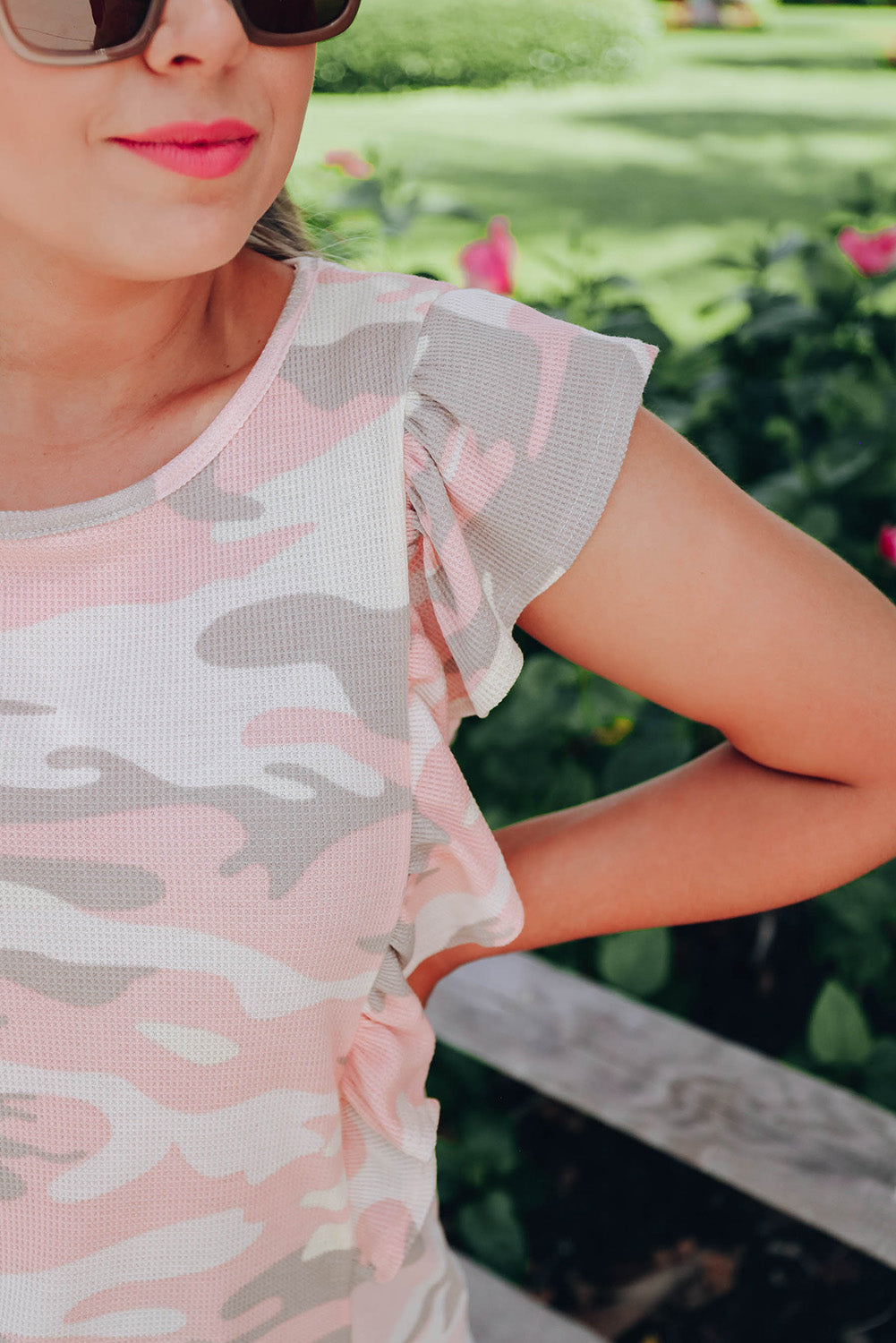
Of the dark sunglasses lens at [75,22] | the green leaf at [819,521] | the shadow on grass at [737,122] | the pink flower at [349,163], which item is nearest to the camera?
the dark sunglasses lens at [75,22]

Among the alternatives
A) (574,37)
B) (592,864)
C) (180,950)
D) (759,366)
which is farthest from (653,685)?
(574,37)

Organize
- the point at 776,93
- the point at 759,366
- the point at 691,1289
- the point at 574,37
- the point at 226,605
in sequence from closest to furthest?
1. the point at 226,605
2. the point at 691,1289
3. the point at 759,366
4. the point at 776,93
5. the point at 574,37

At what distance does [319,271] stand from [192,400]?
0.15 metres

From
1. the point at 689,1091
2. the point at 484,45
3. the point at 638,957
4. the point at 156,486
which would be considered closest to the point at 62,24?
the point at 156,486

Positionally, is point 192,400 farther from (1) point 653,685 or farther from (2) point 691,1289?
(2) point 691,1289

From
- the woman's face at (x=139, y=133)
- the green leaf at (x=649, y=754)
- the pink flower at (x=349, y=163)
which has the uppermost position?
the woman's face at (x=139, y=133)

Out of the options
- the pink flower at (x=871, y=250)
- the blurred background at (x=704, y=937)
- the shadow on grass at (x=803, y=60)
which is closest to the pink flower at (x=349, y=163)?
the blurred background at (x=704, y=937)

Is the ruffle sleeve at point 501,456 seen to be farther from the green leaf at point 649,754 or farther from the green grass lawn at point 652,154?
the green grass lawn at point 652,154

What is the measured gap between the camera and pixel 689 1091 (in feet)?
5.98

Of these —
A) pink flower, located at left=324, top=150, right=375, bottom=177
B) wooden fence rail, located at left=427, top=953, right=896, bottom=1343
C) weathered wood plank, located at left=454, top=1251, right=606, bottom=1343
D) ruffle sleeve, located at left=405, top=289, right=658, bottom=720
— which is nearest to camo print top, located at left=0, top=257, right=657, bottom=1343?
ruffle sleeve, located at left=405, top=289, right=658, bottom=720

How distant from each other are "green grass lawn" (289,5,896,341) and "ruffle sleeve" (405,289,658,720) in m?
2.14

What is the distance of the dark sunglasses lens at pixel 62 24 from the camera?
0.88m

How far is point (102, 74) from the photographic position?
90 cm

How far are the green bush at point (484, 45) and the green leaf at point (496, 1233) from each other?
555 inches
